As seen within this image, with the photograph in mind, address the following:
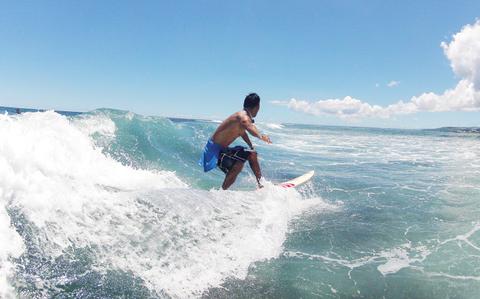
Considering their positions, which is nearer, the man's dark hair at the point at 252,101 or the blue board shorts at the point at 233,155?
the man's dark hair at the point at 252,101

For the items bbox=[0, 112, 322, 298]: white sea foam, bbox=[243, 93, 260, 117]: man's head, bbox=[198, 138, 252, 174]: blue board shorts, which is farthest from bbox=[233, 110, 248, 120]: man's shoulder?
bbox=[0, 112, 322, 298]: white sea foam

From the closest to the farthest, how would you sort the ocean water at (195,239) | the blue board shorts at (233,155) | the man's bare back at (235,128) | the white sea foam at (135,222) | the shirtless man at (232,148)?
the ocean water at (195,239) → the white sea foam at (135,222) → the man's bare back at (235,128) → the shirtless man at (232,148) → the blue board shorts at (233,155)

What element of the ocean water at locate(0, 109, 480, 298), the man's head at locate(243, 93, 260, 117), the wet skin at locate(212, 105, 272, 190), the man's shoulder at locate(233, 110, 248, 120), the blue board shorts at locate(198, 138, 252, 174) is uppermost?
the man's head at locate(243, 93, 260, 117)

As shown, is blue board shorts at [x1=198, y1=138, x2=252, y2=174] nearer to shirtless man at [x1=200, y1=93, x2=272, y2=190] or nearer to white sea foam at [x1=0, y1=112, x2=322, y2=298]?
shirtless man at [x1=200, y1=93, x2=272, y2=190]

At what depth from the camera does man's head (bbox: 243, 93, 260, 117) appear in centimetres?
683

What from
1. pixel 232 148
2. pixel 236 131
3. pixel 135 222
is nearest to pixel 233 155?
pixel 232 148

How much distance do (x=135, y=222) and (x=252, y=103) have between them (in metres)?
3.28

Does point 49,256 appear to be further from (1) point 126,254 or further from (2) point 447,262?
(2) point 447,262

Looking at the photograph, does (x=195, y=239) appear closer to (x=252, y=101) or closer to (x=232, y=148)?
(x=232, y=148)

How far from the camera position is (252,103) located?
6855mm

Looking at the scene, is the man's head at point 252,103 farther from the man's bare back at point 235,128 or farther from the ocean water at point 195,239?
the ocean water at point 195,239

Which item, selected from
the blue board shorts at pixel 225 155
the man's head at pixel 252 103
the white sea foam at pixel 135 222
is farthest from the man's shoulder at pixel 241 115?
the white sea foam at pixel 135 222

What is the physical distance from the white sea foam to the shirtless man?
87 centimetres

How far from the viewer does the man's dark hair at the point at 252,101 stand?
22.4 ft
